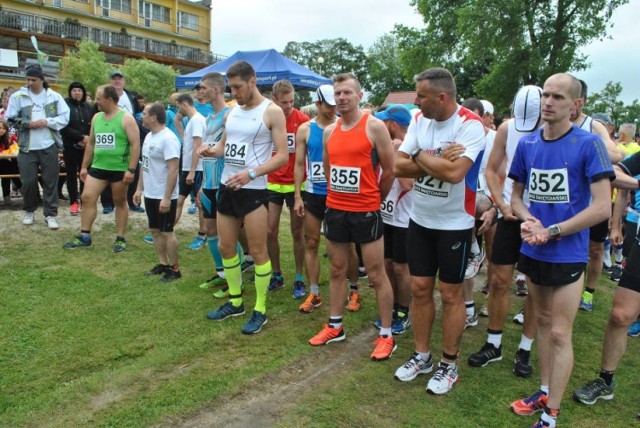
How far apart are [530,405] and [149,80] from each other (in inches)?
1396

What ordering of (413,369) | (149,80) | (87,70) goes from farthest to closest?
1. (149,80)
2. (87,70)
3. (413,369)

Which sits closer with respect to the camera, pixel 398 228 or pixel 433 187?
pixel 433 187

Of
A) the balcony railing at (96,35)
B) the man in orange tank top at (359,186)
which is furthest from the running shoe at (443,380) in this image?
the balcony railing at (96,35)

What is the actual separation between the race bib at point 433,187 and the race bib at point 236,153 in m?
1.74

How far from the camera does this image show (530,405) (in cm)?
335

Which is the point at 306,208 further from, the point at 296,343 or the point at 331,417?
the point at 331,417

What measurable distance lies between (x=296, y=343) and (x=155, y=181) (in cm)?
287

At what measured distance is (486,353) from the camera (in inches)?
162

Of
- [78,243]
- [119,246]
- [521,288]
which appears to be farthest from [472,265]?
[78,243]

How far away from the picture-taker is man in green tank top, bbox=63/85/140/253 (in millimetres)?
6863

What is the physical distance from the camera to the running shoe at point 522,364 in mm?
3902

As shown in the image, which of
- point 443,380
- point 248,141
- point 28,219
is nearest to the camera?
point 443,380

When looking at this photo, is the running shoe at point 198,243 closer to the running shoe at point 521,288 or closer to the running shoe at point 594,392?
the running shoe at point 521,288

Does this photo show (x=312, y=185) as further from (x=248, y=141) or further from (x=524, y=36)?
(x=524, y=36)
